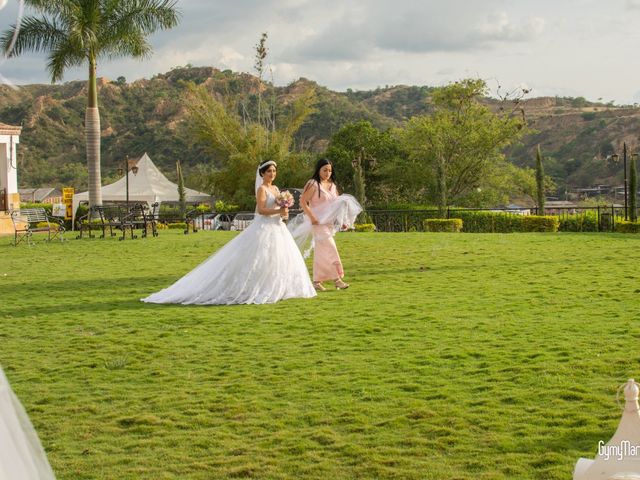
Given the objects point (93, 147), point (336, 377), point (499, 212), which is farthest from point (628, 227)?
point (336, 377)

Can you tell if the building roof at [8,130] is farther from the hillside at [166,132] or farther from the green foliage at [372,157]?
the hillside at [166,132]

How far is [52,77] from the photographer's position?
28984 millimetres

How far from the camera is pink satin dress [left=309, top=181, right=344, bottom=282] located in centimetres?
1224

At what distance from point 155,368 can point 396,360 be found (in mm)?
2114

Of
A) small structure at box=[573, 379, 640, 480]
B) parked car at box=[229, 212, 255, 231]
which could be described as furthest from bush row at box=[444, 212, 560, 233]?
small structure at box=[573, 379, 640, 480]

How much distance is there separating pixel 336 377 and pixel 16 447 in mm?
3849

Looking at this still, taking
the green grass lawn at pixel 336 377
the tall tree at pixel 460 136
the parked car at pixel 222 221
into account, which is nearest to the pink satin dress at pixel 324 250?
the green grass lawn at pixel 336 377

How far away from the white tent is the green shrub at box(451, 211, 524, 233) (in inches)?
734

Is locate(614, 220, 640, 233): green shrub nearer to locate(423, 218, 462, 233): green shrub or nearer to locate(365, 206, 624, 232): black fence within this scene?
locate(365, 206, 624, 232): black fence

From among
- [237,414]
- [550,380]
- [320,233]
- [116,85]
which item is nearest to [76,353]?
[237,414]

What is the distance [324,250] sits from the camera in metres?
12.3

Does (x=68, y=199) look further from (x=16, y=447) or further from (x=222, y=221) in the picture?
(x=16, y=447)

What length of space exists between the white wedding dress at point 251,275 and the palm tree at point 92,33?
1857cm

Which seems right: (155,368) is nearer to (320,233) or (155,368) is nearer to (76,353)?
(76,353)
